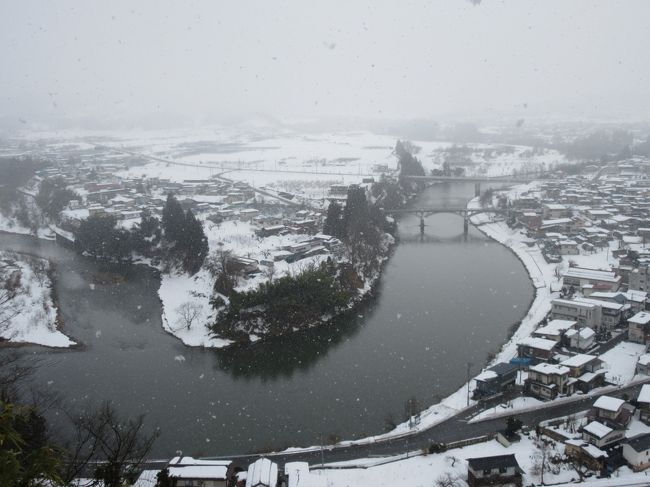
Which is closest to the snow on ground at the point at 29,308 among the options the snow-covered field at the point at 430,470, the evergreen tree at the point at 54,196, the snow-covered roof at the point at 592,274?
the evergreen tree at the point at 54,196

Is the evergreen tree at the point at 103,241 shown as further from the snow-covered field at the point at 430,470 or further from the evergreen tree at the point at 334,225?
the snow-covered field at the point at 430,470

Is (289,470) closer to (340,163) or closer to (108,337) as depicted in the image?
(108,337)

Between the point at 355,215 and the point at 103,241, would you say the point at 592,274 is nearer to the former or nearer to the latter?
the point at 355,215

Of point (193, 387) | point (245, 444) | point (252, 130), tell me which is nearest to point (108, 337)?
point (193, 387)

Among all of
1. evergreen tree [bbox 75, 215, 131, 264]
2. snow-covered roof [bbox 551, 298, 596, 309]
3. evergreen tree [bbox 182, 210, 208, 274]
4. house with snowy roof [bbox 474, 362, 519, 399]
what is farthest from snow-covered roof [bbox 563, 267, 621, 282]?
evergreen tree [bbox 75, 215, 131, 264]

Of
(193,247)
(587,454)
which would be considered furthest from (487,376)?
(193,247)

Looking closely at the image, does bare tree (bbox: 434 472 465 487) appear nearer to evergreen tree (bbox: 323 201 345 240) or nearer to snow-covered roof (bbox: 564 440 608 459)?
snow-covered roof (bbox: 564 440 608 459)
